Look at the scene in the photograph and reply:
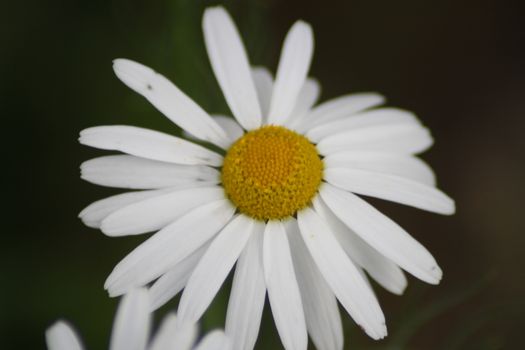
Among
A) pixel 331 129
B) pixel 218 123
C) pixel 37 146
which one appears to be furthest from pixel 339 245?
pixel 37 146

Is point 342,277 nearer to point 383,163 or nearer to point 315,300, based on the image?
point 315,300

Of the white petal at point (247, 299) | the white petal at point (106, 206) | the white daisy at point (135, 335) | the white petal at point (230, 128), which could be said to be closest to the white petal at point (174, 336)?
the white daisy at point (135, 335)

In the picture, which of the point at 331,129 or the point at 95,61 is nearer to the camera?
the point at 331,129

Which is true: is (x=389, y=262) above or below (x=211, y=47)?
below

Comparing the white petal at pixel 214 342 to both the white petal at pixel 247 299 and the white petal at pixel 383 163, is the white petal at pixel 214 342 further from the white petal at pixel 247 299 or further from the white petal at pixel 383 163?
the white petal at pixel 383 163

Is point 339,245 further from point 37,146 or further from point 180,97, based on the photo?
point 37,146

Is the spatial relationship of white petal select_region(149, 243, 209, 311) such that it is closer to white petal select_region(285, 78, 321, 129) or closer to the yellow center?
the yellow center
